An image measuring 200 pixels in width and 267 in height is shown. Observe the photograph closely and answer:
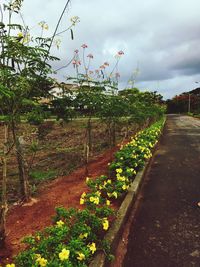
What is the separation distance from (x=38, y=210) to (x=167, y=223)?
229 cm

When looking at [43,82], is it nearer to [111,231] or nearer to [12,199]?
[111,231]

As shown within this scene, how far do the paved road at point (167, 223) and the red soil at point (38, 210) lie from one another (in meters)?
1.32

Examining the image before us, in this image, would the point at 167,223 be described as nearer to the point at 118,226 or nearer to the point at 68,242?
the point at 118,226

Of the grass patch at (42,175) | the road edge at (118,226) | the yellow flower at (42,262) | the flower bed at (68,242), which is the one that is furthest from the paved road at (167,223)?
the grass patch at (42,175)

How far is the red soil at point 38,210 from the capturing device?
11.3ft

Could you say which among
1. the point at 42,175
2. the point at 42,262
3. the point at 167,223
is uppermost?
the point at 42,262

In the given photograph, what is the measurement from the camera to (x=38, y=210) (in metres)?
4.41

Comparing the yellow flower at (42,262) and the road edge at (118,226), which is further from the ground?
the yellow flower at (42,262)

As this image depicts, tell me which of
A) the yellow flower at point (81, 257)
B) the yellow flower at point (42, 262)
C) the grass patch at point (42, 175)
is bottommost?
the grass patch at point (42, 175)

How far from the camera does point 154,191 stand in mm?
5602

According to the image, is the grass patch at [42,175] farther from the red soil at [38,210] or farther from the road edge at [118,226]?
the road edge at [118,226]

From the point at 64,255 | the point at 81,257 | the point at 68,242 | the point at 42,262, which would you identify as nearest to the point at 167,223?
the point at 68,242

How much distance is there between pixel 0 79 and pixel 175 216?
3.59 m

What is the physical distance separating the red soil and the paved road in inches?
52.0
